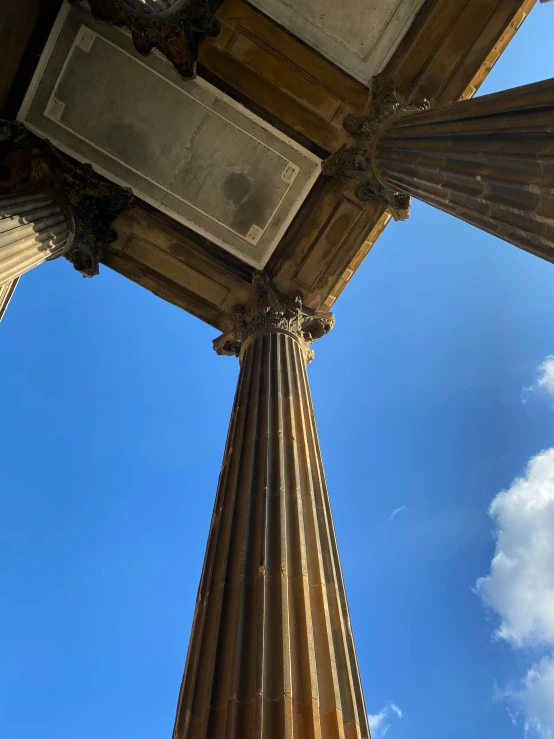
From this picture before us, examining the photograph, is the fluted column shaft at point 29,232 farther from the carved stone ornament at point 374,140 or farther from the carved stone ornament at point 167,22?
the carved stone ornament at point 374,140

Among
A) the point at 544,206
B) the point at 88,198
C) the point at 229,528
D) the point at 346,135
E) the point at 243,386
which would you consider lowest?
the point at 229,528

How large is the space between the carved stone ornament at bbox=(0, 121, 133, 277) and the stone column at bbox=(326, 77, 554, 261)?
884 cm

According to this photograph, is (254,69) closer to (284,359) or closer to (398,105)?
(398,105)

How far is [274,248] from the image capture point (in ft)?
65.6

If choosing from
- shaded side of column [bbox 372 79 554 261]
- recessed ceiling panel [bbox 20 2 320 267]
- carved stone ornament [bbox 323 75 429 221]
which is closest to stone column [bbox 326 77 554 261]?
shaded side of column [bbox 372 79 554 261]

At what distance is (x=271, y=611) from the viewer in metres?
7.28

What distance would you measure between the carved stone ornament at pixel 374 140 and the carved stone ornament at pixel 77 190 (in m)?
7.14

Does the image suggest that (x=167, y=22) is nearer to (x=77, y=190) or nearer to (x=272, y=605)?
(x=77, y=190)

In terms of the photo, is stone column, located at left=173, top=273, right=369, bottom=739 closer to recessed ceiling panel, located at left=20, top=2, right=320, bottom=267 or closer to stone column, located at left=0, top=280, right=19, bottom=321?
stone column, located at left=0, top=280, right=19, bottom=321

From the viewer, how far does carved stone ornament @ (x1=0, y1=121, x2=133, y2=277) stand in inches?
669

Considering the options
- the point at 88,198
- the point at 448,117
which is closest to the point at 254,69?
the point at 88,198

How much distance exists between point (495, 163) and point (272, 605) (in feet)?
23.2

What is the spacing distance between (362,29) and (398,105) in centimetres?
271

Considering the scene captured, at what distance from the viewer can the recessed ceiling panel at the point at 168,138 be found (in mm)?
17219
